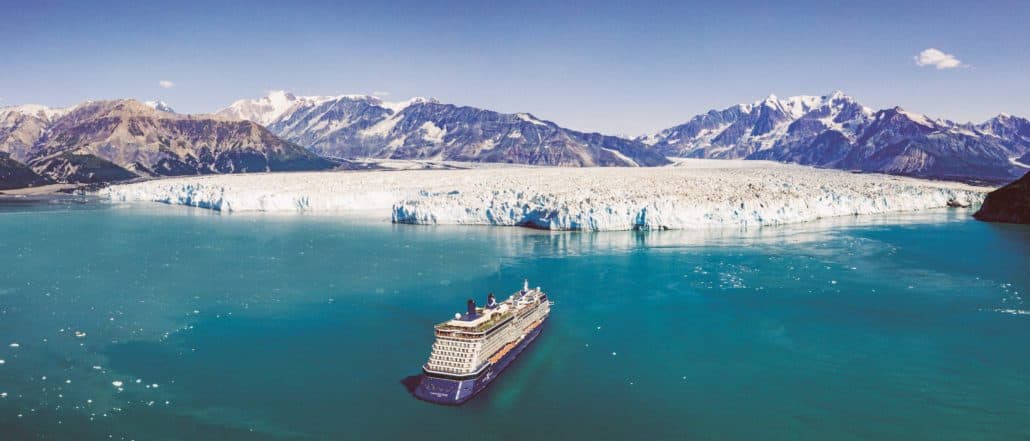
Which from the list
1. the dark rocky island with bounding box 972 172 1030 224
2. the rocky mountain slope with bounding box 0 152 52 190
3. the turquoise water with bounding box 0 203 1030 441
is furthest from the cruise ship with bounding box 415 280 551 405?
the rocky mountain slope with bounding box 0 152 52 190

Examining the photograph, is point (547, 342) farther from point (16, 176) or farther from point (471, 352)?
point (16, 176)

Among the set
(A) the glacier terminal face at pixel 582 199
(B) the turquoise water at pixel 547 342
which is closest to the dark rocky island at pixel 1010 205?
(A) the glacier terminal face at pixel 582 199

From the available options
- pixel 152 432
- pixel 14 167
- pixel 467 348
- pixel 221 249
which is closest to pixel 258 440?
pixel 152 432

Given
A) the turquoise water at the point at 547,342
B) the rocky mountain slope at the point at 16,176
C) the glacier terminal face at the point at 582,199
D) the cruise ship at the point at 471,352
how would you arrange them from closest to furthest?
the turquoise water at the point at 547,342, the cruise ship at the point at 471,352, the glacier terminal face at the point at 582,199, the rocky mountain slope at the point at 16,176

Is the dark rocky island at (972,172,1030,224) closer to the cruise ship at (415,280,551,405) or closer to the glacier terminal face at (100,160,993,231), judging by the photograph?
the glacier terminal face at (100,160,993,231)

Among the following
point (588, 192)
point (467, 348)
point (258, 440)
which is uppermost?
point (588, 192)

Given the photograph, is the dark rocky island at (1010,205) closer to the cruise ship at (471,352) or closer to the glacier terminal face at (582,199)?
the glacier terminal face at (582,199)

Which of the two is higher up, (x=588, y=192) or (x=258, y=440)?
(x=588, y=192)

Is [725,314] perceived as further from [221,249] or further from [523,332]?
[221,249]
